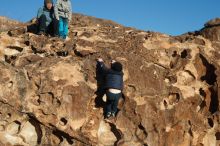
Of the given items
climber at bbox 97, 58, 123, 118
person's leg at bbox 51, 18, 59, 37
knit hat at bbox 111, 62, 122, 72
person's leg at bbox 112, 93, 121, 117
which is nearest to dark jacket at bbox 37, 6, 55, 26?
person's leg at bbox 51, 18, 59, 37

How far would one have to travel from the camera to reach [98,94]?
13.1m

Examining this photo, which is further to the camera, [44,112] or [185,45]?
[185,45]

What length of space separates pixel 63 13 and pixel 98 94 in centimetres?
374

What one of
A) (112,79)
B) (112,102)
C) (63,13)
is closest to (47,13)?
(63,13)

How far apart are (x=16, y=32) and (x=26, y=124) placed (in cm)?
412

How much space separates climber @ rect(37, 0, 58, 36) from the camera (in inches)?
606

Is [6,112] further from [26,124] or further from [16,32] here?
[16,32]

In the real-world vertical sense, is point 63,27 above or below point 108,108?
above

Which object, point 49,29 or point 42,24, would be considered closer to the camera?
point 42,24

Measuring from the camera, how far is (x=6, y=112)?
12438 millimetres

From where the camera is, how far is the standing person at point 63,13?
1522 centimetres

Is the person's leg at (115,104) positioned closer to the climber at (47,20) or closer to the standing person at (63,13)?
the standing person at (63,13)

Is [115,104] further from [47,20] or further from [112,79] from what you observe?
[47,20]

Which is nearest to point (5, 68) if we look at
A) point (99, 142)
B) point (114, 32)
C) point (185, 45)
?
point (99, 142)
